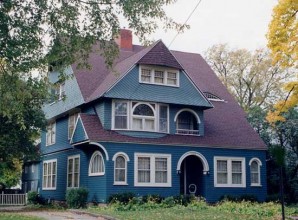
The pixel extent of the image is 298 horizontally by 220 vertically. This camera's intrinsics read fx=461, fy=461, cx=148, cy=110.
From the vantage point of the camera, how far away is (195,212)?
65.3ft

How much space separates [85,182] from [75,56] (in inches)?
506

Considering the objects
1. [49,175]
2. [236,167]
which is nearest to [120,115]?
[236,167]

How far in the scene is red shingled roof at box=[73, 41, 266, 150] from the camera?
2578 centimetres

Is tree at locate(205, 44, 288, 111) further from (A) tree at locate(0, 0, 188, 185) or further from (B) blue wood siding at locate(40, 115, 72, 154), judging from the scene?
(A) tree at locate(0, 0, 188, 185)

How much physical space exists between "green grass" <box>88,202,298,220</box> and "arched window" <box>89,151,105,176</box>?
302 centimetres

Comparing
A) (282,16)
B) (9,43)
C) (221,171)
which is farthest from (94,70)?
(9,43)

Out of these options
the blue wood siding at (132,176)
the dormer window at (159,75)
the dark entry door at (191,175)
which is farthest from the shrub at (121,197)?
the dormer window at (159,75)

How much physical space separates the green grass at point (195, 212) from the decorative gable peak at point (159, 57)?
8305 mm

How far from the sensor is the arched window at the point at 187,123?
2823 centimetres

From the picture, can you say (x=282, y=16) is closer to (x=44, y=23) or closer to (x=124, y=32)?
(x=44, y=23)

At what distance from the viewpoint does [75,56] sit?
15.5 m

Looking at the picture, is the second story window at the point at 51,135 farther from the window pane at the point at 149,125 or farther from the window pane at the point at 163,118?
the window pane at the point at 163,118

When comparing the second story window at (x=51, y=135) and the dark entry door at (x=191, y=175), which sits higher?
the second story window at (x=51, y=135)

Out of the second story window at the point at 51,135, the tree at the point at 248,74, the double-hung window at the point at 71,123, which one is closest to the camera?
the double-hung window at the point at 71,123
